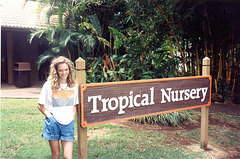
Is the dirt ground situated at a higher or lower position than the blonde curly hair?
lower

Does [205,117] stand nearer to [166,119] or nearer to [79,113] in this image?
[166,119]

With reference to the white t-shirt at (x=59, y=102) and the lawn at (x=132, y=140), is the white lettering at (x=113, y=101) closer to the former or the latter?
the white t-shirt at (x=59, y=102)

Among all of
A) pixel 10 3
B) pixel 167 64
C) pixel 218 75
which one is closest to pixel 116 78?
pixel 167 64

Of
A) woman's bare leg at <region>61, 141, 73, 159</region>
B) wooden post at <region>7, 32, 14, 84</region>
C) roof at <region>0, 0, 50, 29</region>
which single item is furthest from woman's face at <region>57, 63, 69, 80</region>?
wooden post at <region>7, 32, 14, 84</region>

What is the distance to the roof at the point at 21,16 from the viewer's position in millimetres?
9298

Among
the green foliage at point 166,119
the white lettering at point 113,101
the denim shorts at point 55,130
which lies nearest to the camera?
the denim shorts at point 55,130

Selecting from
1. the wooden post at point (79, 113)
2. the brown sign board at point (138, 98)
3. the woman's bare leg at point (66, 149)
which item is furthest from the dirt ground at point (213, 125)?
the woman's bare leg at point (66, 149)

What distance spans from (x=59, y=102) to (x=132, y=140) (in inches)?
83.7

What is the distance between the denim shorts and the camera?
2482 millimetres

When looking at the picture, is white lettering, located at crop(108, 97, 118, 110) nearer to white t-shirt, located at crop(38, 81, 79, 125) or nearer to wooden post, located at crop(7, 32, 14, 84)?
white t-shirt, located at crop(38, 81, 79, 125)

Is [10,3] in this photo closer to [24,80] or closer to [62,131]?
[24,80]

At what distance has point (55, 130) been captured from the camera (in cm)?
250

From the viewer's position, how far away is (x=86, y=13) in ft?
29.7

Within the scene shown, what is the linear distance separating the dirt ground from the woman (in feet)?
7.96
